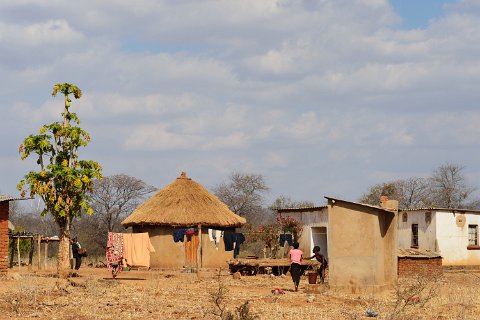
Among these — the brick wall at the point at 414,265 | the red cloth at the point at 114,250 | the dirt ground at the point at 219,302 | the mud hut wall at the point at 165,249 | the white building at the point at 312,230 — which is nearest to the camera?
the dirt ground at the point at 219,302

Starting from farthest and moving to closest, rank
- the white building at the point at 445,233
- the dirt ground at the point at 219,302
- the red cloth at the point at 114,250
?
the white building at the point at 445,233 → the red cloth at the point at 114,250 → the dirt ground at the point at 219,302

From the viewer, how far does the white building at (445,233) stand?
114 feet

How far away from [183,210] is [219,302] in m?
21.3

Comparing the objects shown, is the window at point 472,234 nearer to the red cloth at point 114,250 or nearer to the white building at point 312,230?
the white building at point 312,230

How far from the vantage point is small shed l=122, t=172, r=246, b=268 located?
34.6 m

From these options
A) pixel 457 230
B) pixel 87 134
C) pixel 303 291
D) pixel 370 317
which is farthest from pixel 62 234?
pixel 457 230

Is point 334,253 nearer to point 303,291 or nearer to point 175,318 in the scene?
point 303,291

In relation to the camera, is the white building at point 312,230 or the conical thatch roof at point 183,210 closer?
the white building at point 312,230

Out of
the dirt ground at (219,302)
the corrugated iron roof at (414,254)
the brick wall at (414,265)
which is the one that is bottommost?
the dirt ground at (219,302)

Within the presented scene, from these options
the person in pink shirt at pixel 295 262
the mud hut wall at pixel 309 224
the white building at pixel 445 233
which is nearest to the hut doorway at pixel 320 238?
the mud hut wall at pixel 309 224

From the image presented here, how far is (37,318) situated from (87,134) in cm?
1278

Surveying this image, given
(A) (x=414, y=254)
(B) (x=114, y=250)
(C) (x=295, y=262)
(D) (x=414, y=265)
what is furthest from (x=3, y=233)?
(A) (x=414, y=254)

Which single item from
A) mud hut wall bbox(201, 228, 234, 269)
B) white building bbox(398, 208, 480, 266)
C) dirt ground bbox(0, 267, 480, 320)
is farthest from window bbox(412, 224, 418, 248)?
dirt ground bbox(0, 267, 480, 320)

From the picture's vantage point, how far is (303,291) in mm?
21203
